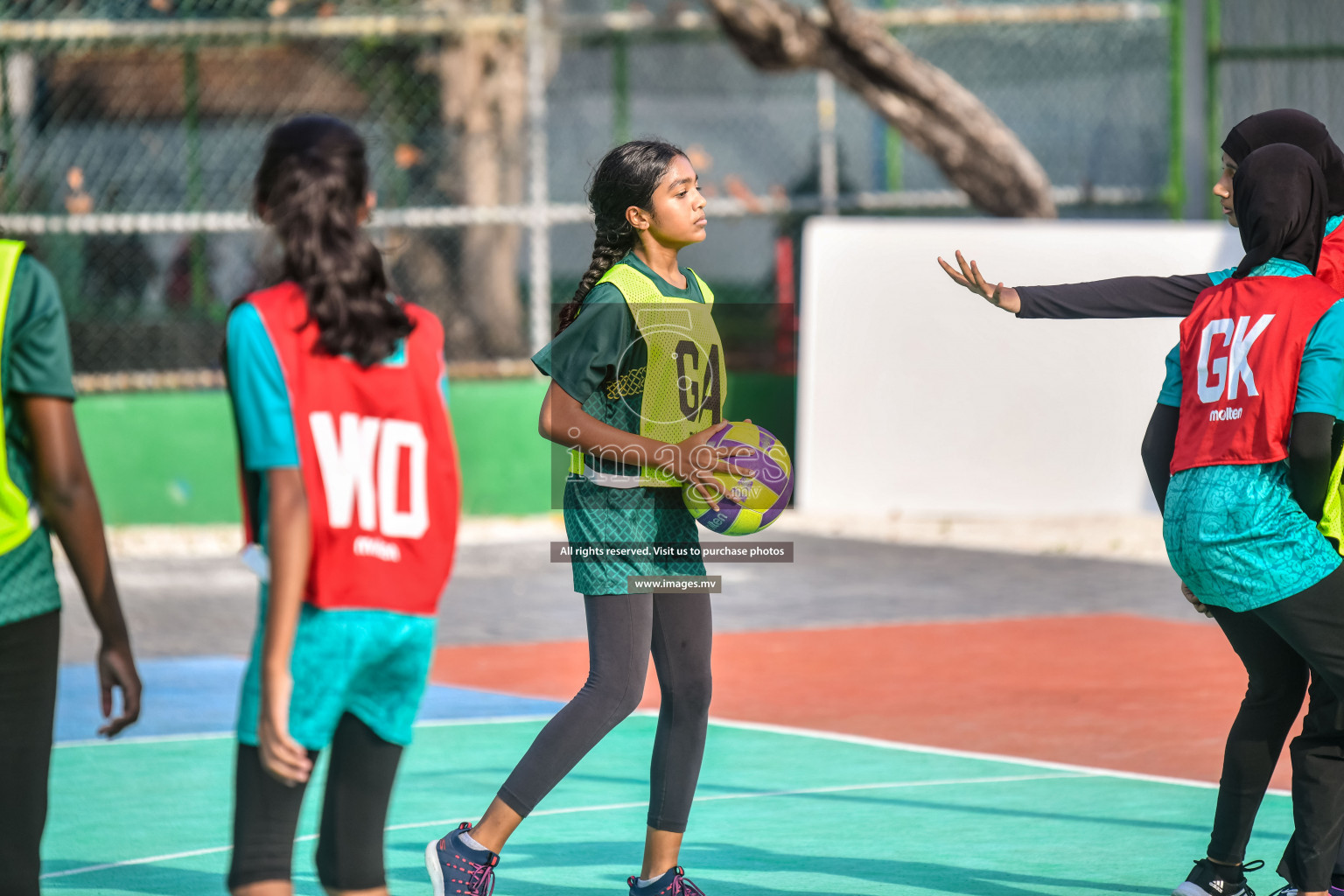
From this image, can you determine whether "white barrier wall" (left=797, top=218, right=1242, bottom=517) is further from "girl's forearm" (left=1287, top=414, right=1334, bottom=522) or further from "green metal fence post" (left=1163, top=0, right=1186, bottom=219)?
"girl's forearm" (left=1287, top=414, right=1334, bottom=522)

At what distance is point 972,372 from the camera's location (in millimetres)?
14641

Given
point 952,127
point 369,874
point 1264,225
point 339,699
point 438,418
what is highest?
point 952,127

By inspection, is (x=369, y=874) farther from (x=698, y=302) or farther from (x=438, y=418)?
(x=698, y=302)

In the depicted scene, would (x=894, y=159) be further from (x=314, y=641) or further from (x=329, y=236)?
(x=314, y=641)

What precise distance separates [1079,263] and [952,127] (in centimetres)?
243

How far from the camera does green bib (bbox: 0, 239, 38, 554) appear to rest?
332 cm

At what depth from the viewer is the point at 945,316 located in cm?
1477

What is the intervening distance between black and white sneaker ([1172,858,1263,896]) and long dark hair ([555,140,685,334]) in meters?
2.12

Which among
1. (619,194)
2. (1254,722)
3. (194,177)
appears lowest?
(1254,722)

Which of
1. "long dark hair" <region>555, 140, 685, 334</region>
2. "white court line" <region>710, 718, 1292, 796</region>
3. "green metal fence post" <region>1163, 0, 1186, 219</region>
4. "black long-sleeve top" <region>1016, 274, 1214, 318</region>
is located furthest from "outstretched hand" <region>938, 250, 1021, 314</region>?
"green metal fence post" <region>1163, 0, 1186, 219</region>

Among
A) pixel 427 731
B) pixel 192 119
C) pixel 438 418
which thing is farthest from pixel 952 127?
pixel 438 418

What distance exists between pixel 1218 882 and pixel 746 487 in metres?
1.55

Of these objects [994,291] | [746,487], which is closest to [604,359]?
[746,487]

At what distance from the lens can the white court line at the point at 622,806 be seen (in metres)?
5.55
